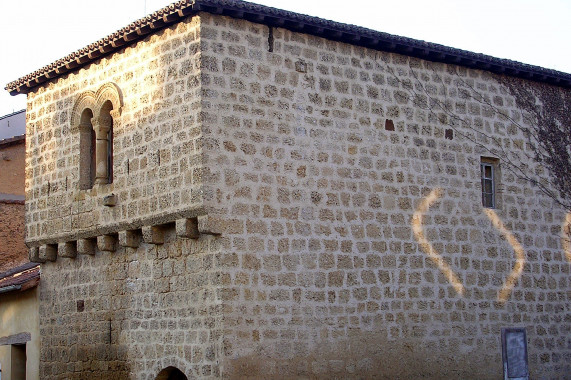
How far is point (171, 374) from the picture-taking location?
13.7 m

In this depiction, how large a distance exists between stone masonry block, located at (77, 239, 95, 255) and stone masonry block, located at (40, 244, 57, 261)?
1.08 m

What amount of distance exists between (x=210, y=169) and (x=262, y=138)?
103cm

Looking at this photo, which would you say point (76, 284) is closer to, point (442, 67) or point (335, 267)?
point (335, 267)

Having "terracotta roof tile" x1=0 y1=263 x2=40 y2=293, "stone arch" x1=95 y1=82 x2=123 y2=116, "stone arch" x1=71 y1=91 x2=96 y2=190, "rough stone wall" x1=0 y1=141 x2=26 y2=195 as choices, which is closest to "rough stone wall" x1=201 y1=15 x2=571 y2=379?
"stone arch" x1=95 y1=82 x2=123 y2=116

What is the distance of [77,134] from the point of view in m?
15.7

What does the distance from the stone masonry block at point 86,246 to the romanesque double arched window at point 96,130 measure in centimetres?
91

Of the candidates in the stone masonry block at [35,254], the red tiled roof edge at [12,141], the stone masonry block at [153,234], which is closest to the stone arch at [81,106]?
the stone masonry block at [35,254]

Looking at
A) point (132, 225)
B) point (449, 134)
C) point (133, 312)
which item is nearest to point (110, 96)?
point (132, 225)

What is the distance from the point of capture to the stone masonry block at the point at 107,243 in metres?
14.8

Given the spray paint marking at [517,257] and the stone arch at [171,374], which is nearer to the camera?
the stone arch at [171,374]

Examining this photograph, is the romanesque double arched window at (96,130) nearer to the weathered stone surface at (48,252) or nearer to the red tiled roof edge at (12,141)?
the weathered stone surface at (48,252)

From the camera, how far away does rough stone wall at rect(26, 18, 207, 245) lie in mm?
13141

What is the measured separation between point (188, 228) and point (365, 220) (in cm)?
295

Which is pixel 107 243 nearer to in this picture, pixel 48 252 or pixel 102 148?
pixel 102 148
